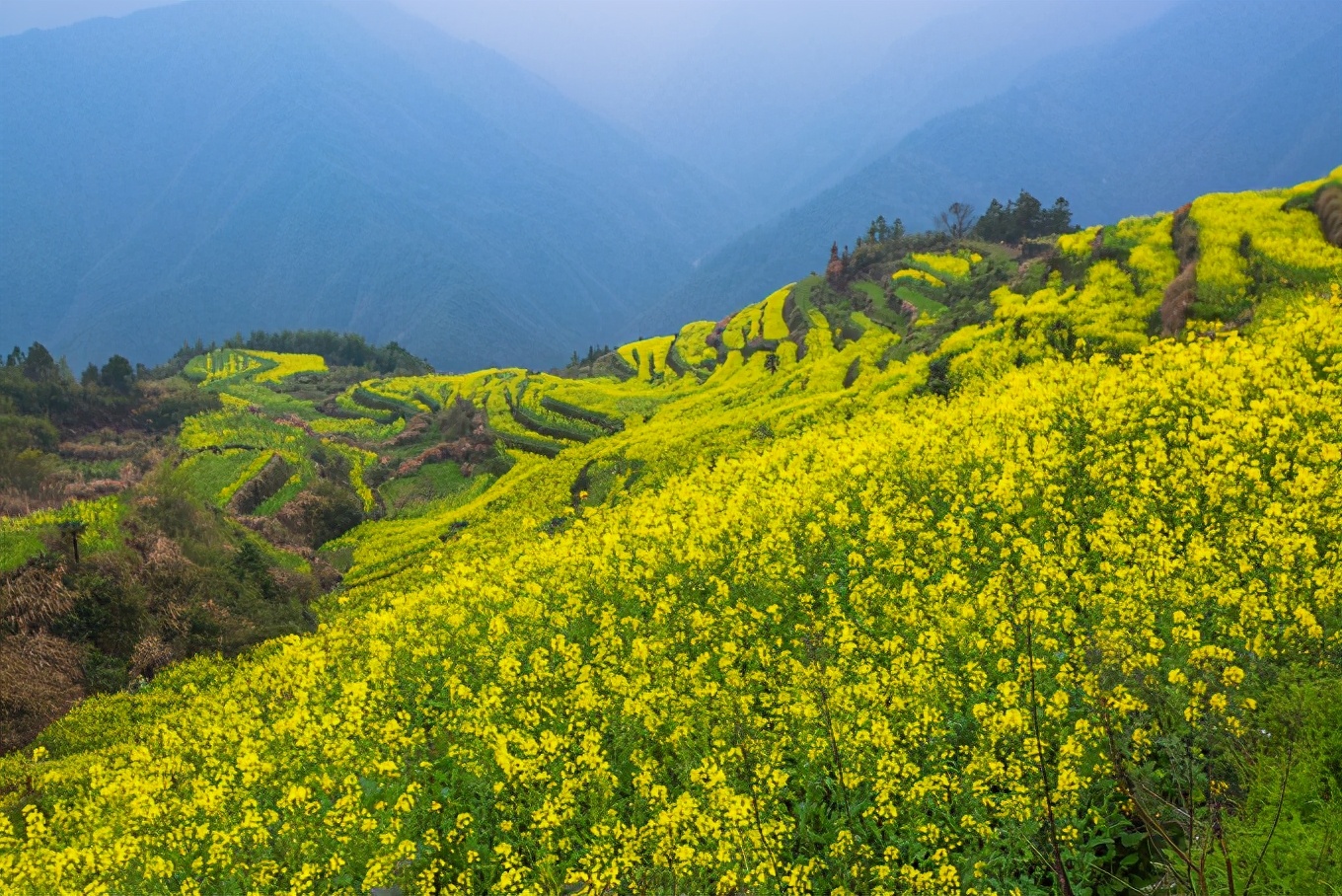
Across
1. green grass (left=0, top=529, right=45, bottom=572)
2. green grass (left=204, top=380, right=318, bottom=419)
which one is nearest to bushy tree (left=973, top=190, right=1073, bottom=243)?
green grass (left=0, top=529, right=45, bottom=572)

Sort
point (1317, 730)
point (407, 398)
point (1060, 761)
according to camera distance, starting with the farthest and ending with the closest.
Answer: point (407, 398), point (1060, 761), point (1317, 730)

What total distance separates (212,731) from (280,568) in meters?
15.9

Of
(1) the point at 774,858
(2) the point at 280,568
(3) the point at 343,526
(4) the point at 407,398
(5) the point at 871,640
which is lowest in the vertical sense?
(1) the point at 774,858

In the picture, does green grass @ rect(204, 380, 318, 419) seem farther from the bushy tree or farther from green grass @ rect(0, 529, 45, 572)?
the bushy tree

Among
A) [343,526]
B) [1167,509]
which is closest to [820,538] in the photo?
[1167,509]


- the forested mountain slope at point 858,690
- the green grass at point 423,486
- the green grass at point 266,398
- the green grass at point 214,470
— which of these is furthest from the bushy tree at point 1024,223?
the green grass at point 266,398

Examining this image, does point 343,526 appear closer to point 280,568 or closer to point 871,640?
point 280,568

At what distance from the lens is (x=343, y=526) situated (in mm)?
35312

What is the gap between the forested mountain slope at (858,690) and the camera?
6250mm

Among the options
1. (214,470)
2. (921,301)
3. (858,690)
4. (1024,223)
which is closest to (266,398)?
(214,470)

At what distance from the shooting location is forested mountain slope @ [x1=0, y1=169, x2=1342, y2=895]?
20.5ft

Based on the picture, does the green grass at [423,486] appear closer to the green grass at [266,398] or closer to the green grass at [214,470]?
the green grass at [214,470]

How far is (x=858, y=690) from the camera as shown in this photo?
759 cm

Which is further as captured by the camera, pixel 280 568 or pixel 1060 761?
pixel 280 568
